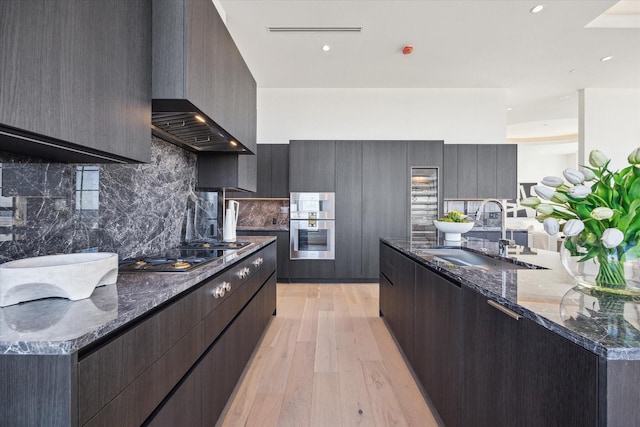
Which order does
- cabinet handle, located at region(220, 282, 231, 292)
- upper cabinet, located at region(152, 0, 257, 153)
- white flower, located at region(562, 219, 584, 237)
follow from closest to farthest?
white flower, located at region(562, 219, 584, 237) < upper cabinet, located at region(152, 0, 257, 153) < cabinet handle, located at region(220, 282, 231, 292)

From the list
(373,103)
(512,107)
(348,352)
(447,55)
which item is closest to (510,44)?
(447,55)

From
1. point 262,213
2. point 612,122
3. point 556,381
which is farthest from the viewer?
point 612,122

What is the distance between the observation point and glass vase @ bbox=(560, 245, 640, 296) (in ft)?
3.08

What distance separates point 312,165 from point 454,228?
2650mm

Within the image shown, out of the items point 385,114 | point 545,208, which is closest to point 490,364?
point 545,208

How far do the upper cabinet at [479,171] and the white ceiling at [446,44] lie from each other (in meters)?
1.12

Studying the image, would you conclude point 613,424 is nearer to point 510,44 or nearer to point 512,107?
point 510,44

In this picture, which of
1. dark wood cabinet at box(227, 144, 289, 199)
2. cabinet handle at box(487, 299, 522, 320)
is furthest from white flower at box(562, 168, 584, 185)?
dark wood cabinet at box(227, 144, 289, 199)

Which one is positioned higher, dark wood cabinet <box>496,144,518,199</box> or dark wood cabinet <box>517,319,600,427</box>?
dark wood cabinet <box>496,144,518,199</box>

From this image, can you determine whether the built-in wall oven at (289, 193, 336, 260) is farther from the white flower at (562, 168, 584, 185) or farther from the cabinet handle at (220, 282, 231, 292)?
the white flower at (562, 168, 584, 185)

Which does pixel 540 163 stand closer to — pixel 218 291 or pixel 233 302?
pixel 233 302

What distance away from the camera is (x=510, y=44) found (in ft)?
12.5

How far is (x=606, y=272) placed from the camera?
970 millimetres

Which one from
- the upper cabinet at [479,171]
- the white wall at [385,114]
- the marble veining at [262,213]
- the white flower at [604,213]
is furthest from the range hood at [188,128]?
the upper cabinet at [479,171]
